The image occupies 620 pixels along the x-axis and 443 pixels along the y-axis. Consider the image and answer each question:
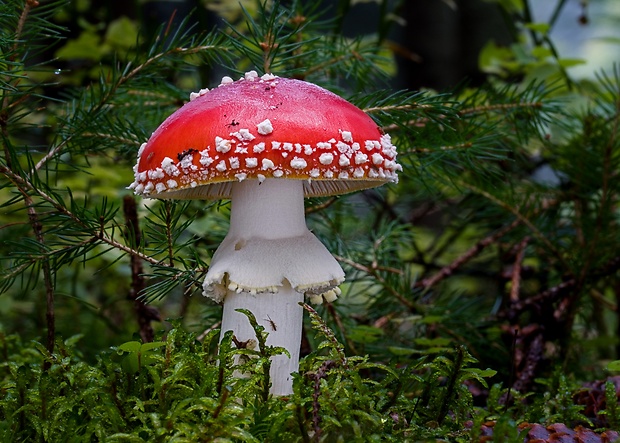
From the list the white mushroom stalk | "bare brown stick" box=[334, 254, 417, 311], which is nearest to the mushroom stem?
the white mushroom stalk

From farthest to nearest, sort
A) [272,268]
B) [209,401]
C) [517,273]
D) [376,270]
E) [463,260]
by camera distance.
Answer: [463,260] → [517,273] → [376,270] → [272,268] → [209,401]

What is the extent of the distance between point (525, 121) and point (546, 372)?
2.78ft

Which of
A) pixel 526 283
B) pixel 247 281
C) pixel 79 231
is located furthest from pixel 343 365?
pixel 526 283

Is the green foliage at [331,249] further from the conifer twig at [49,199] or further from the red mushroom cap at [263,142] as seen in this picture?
the red mushroom cap at [263,142]

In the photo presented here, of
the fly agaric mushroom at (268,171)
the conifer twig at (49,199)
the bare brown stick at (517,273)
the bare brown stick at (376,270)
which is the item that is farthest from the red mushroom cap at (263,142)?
Answer: the bare brown stick at (517,273)

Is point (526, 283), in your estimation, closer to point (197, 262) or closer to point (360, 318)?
point (360, 318)

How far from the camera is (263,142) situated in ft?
3.53

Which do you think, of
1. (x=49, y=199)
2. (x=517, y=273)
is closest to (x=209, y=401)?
(x=49, y=199)

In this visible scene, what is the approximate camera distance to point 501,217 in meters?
2.34

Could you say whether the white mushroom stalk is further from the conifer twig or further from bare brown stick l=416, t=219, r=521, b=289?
bare brown stick l=416, t=219, r=521, b=289

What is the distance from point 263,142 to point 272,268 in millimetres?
303

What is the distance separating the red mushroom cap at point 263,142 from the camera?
107cm

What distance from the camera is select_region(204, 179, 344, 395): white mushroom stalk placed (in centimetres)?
124

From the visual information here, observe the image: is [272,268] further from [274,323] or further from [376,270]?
[376,270]
